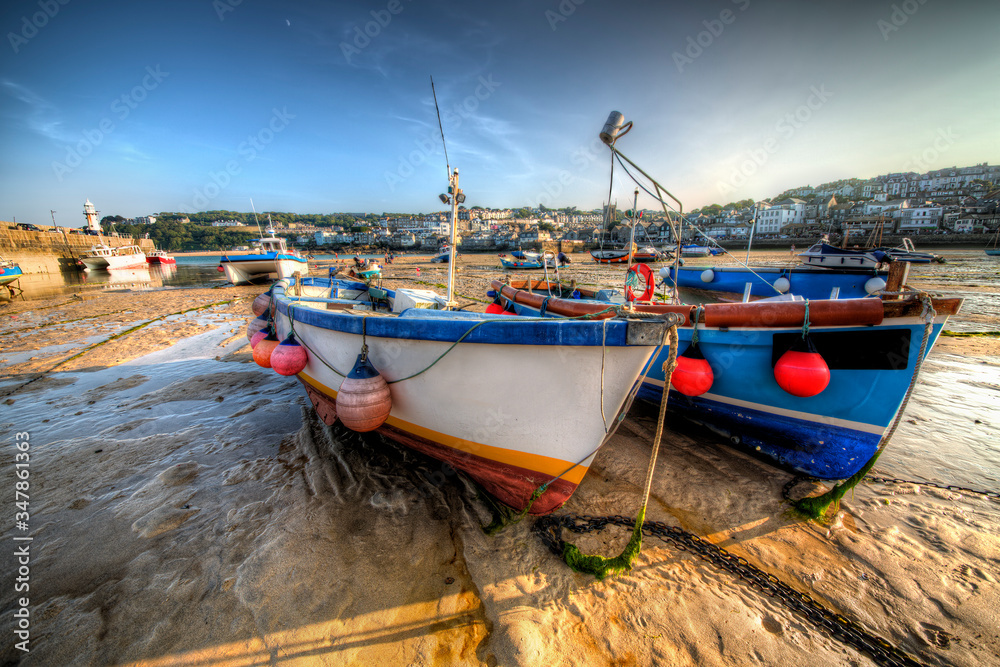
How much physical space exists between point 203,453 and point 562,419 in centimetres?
465

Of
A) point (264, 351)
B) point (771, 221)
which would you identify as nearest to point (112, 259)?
point (264, 351)

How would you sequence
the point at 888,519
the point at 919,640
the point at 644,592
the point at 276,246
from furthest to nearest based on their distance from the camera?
the point at 276,246 < the point at 888,519 < the point at 644,592 < the point at 919,640

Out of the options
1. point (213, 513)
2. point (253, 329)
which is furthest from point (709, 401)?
point (253, 329)

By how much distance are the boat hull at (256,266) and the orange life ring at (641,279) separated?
21.3m

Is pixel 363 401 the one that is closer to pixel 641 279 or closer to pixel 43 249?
pixel 641 279

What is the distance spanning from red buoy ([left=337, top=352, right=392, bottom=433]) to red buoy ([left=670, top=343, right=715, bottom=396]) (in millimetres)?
2890

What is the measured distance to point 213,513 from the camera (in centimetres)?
344

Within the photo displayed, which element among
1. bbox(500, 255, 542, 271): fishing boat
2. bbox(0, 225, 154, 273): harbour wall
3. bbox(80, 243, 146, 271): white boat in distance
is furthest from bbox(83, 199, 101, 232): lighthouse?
bbox(500, 255, 542, 271): fishing boat

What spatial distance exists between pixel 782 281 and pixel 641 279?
3.60 m

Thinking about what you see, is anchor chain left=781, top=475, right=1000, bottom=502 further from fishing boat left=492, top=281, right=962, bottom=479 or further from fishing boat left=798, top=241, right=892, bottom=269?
fishing boat left=798, top=241, right=892, bottom=269

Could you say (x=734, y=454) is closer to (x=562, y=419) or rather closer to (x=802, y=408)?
(x=802, y=408)

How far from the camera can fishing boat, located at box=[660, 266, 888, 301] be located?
712 cm

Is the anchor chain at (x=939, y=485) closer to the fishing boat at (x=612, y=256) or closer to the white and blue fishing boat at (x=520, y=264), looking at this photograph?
the white and blue fishing boat at (x=520, y=264)

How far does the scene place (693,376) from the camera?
3.47 m
